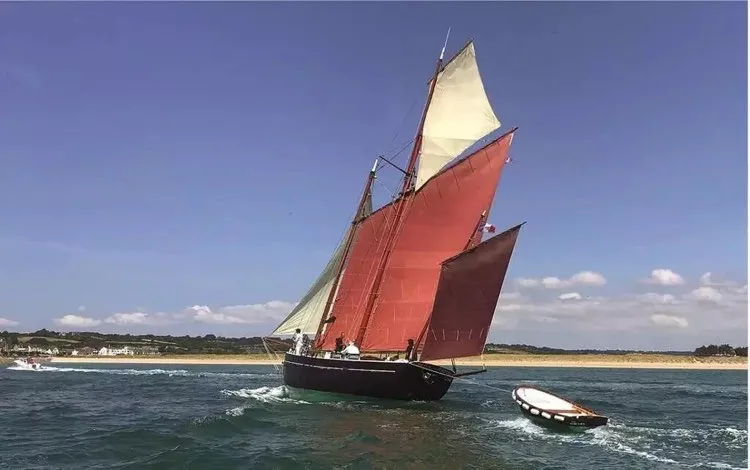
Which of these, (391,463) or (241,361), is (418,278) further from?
(241,361)

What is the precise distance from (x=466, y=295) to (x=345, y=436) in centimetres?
1556

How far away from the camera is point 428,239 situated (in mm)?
50250

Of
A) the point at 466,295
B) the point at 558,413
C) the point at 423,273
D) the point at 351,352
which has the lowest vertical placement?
the point at 558,413

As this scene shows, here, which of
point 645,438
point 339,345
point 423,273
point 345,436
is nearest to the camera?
point 345,436

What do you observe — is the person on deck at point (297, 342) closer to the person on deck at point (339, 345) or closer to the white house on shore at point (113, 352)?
the person on deck at point (339, 345)

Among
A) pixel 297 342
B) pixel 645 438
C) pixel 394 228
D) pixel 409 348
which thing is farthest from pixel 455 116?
pixel 645 438

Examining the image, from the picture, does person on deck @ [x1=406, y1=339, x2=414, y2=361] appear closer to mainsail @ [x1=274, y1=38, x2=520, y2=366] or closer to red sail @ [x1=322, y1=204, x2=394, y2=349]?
mainsail @ [x1=274, y1=38, x2=520, y2=366]

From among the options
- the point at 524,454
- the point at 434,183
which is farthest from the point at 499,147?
the point at 524,454

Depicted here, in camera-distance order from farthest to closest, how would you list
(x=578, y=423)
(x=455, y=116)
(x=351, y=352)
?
(x=455, y=116), (x=351, y=352), (x=578, y=423)

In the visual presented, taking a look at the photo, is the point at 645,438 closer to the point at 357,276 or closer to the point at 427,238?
the point at 427,238

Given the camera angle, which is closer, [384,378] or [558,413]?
[558,413]

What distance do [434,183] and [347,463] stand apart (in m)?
31.7

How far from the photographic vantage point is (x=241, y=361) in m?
174

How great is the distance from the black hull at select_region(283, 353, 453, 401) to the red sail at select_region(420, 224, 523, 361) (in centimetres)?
182
